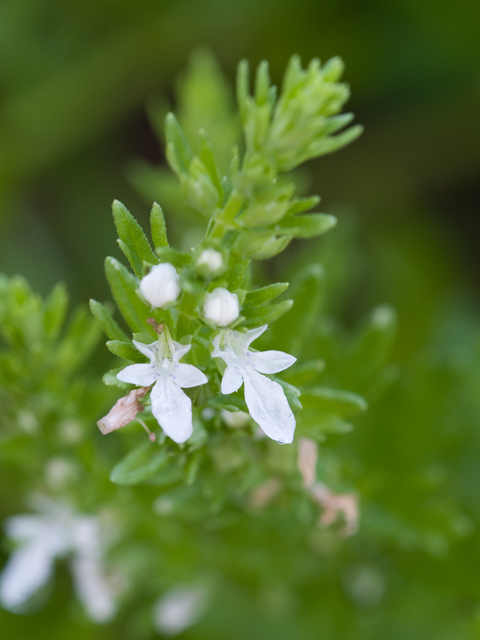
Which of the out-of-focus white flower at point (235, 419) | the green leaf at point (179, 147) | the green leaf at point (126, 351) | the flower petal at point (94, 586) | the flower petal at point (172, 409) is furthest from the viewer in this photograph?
the flower petal at point (94, 586)

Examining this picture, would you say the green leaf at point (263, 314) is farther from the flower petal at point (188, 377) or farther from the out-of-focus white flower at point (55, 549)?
the out-of-focus white flower at point (55, 549)

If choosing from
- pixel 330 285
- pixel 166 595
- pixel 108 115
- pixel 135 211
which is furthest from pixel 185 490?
pixel 108 115

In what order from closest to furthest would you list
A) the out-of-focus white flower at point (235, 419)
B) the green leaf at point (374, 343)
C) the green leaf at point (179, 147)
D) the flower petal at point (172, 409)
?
the flower petal at point (172, 409) < the green leaf at point (179, 147) < the out-of-focus white flower at point (235, 419) < the green leaf at point (374, 343)

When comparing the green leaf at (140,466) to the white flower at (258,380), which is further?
the green leaf at (140,466)

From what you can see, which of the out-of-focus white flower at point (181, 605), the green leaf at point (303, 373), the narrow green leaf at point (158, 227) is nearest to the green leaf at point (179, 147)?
the narrow green leaf at point (158, 227)

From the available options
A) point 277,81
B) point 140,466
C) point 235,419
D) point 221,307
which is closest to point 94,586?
point 140,466

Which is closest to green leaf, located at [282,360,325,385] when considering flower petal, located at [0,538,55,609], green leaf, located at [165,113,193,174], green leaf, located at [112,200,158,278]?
green leaf, located at [112,200,158,278]

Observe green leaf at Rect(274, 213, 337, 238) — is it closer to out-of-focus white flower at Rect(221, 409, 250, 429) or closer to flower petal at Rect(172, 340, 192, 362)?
flower petal at Rect(172, 340, 192, 362)
